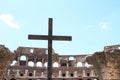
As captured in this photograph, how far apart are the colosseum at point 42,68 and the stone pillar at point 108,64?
30.8 metres

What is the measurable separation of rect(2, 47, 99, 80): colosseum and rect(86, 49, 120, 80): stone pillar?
30.8 meters

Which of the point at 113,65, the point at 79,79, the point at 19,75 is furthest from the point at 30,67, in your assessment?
the point at 113,65

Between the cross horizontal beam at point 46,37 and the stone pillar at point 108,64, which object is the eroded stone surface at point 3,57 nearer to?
the cross horizontal beam at point 46,37

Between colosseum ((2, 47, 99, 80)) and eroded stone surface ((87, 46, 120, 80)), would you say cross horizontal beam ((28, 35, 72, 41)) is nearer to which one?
eroded stone surface ((87, 46, 120, 80))

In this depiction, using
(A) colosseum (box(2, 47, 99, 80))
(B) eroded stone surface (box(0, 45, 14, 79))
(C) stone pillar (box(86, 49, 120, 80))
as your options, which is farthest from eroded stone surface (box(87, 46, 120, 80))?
(A) colosseum (box(2, 47, 99, 80))

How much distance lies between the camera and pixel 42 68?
47.8m

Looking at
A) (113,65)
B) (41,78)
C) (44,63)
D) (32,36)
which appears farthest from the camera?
(44,63)

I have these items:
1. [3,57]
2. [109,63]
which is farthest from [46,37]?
[109,63]

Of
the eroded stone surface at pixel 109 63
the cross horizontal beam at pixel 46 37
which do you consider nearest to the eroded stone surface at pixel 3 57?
the cross horizontal beam at pixel 46 37

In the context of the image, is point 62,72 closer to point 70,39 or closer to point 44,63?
point 44,63

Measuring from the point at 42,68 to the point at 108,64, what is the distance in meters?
34.0

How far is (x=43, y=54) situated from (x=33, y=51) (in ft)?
7.63

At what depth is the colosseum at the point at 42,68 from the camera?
4616cm

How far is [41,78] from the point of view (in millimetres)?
45531
